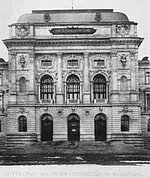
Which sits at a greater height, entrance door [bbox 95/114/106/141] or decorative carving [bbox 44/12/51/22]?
decorative carving [bbox 44/12/51/22]

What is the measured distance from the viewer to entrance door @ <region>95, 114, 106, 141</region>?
4434cm

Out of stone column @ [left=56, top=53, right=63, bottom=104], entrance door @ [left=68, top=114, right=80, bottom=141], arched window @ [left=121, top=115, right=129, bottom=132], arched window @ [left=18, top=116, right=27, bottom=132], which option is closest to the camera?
arched window @ [left=121, top=115, right=129, bottom=132]

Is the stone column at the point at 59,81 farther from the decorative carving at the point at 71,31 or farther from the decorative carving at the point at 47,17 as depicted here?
the decorative carving at the point at 47,17

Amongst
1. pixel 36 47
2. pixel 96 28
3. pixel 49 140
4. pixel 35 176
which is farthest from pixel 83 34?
pixel 35 176

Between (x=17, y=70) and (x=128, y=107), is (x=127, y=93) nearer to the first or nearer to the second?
(x=128, y=107)

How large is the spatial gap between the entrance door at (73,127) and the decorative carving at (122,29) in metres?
9.40

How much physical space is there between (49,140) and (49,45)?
9527 millimetres

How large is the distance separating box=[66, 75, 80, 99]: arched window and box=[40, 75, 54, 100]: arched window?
171 cm

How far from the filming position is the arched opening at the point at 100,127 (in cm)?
4434

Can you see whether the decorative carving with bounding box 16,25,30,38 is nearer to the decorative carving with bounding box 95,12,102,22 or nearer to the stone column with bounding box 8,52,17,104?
the stone column with bounding box 8,52,17,104

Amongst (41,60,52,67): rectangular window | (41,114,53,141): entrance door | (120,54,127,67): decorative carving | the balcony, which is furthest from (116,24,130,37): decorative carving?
(41,114,53,141): entrance door

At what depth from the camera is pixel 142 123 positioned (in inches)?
1796

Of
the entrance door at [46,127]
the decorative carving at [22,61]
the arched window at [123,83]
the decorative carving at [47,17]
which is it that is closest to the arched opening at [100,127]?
the arched window at [123,83]

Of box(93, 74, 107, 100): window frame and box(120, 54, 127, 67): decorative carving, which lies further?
box(93, 74, 107, 100): window frame
